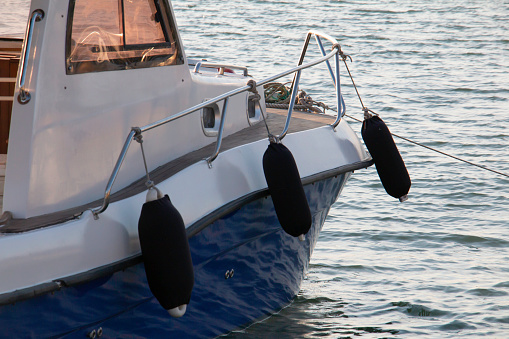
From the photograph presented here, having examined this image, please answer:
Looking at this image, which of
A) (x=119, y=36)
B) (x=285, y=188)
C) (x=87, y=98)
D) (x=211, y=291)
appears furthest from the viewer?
(x=211, y=291)

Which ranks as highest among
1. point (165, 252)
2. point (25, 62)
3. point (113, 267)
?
point (25, 62)

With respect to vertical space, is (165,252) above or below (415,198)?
above

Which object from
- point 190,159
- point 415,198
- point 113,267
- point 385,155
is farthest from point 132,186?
point 415,198

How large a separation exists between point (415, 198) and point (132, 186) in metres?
4.71

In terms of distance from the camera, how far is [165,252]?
341 centimetres

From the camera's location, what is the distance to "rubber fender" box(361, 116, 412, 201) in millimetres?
4703

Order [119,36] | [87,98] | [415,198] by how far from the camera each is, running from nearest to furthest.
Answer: [87,98] < [119,36] < [415,198]

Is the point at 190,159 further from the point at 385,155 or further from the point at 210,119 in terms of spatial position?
the point at 385,155

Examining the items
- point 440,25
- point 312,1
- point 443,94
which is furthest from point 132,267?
point 312,1

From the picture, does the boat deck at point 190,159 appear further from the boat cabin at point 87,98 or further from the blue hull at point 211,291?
the blue hull at point 211,291

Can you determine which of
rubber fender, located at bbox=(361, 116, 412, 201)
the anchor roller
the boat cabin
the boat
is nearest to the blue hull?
the boat

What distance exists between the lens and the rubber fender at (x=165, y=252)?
3410 mm

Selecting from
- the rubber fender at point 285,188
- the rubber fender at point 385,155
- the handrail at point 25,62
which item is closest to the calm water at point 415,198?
the handrail at point 25,62

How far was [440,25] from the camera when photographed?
19859 mm
